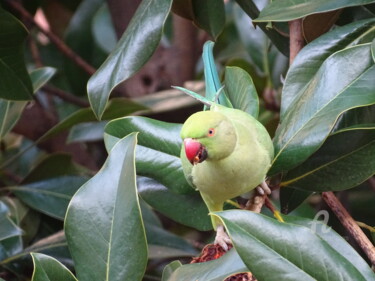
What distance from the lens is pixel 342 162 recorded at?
780mm

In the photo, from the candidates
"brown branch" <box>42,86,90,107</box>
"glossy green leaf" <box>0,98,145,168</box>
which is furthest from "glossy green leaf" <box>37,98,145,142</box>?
"brown branch" <box>42,86,90,107</box>

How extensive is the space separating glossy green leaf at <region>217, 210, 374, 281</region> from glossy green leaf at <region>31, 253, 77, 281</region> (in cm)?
21

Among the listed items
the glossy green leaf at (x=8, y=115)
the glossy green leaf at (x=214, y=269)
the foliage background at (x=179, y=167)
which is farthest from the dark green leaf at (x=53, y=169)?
the glossy green leaf at (x=214, y=269)

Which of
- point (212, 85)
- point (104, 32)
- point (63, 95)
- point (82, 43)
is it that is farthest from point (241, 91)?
point (82, 43)

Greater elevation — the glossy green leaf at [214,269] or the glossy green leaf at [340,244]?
the glossy green leaf at [214,269]

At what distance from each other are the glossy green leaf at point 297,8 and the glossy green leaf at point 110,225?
0.24m

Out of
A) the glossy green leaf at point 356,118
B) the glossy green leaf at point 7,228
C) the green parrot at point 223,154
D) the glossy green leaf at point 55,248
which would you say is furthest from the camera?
the glossy green leaf at point 55,248

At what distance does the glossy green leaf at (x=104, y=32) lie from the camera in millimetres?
1686

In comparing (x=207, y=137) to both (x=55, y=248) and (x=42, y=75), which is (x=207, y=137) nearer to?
(x=55, y=248)

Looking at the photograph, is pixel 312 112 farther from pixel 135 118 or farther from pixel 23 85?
pixel 23 85

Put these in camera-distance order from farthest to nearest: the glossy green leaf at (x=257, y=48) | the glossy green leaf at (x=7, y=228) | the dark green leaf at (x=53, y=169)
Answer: the glossy green leaf at (x=257, y=48), the dark green leaf at (x=53, y=169), the glossy green leaf at (x=7, y=228)

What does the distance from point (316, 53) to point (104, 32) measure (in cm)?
99

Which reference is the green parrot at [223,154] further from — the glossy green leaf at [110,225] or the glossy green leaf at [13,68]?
the glossy green leaf at [13,68]

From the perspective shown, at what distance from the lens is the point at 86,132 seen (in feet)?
4.78
